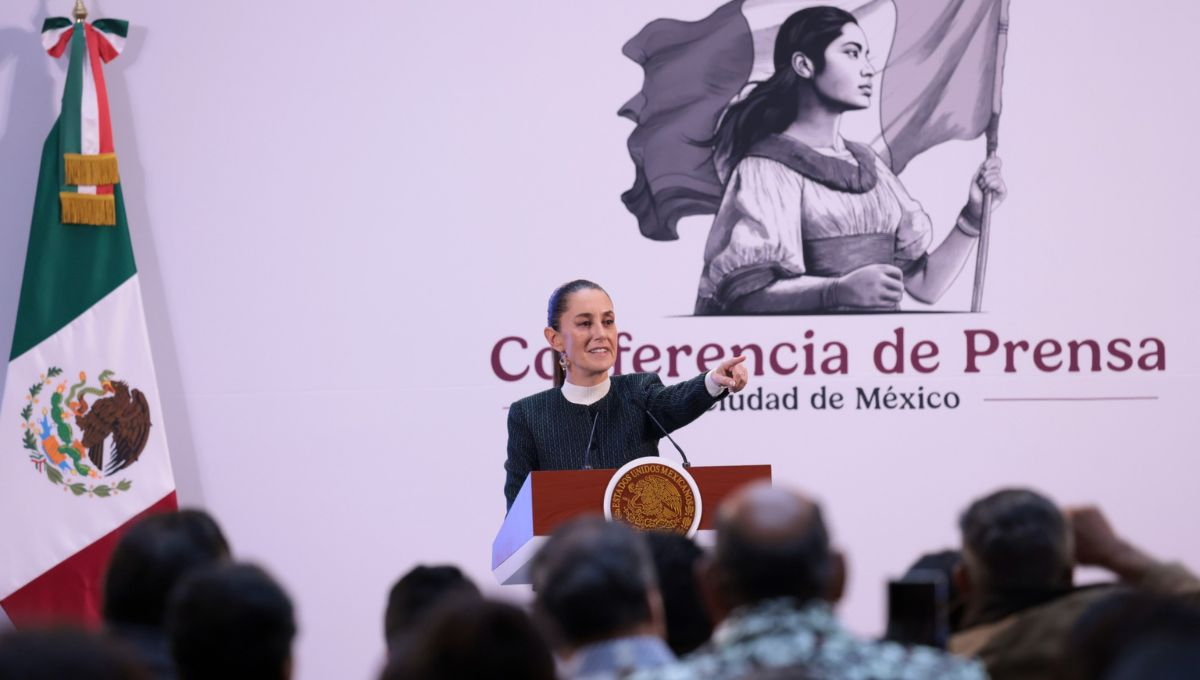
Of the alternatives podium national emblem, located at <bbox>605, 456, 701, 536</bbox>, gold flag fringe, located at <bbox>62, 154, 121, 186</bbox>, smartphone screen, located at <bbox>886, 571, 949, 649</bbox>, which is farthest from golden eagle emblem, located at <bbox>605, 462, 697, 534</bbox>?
gold flag fringe, located at <bbox>62, 154, 121, 186</bbox>

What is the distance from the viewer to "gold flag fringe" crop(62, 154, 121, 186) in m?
5.43

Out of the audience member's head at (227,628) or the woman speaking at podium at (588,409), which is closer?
the audience member's head at (227,628)

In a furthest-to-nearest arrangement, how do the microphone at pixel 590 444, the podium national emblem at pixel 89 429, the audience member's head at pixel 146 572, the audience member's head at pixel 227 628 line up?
1. the podium national emblem at pixel 89 429
2. the microphone at pixel 590 444
3. the audience member's head at pixel 146 572
4. the audience member's head at pixel 227 628

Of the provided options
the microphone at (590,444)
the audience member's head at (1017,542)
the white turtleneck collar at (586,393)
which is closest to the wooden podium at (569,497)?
the microphone at (590,444)

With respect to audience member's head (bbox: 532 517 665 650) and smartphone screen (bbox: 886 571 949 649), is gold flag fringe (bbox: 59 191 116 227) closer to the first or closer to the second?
audience member's head (bbox: 532 517 665 650)

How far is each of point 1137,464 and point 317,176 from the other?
11.9ft

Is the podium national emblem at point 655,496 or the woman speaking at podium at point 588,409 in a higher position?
the woman speaking at podium at point 588,409

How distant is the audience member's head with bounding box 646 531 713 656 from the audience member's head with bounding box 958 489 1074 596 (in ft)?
1.75

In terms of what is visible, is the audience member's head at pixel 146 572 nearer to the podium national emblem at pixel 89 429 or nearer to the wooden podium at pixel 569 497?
the wooden podium at pixel 569 497

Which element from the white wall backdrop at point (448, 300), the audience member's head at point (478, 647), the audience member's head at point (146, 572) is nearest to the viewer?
the audience member's head at point (478, 647)

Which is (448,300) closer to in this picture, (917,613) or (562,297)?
(562,297)

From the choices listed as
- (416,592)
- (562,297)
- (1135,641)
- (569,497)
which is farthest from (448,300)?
(1135,641)

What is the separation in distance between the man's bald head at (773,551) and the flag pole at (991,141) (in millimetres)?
4035

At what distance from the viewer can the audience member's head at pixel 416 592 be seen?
2.76 m
